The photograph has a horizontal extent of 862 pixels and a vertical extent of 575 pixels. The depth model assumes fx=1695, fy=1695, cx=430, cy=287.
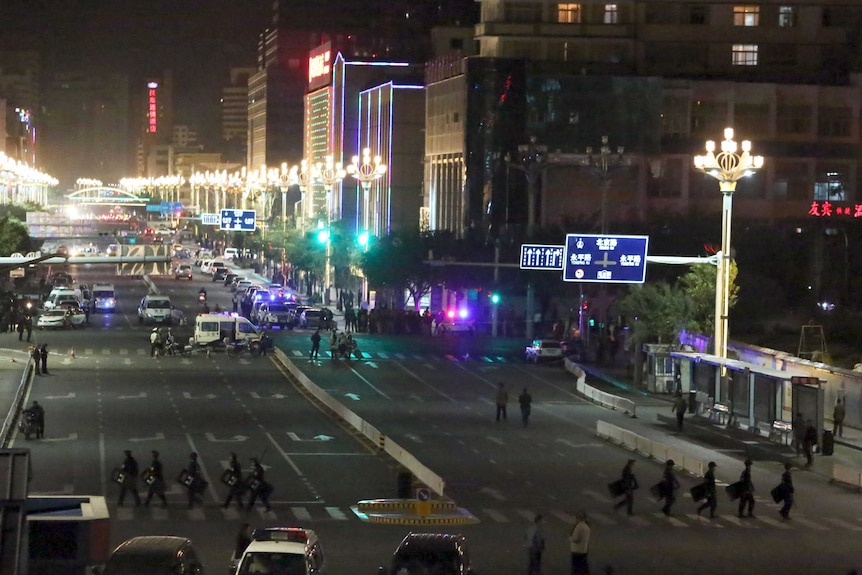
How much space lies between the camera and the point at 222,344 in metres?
71.8

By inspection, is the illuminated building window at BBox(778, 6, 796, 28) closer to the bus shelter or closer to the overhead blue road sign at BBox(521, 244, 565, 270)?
the overhead blue road sign at BBox(521, 244, 565, 270)

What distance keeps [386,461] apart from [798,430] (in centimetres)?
1037

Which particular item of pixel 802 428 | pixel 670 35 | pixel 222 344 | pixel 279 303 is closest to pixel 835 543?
pixel 802 428

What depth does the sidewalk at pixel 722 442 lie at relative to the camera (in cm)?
4166

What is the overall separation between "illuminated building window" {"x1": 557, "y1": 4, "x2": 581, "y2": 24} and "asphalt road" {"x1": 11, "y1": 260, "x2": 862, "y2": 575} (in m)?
57.1

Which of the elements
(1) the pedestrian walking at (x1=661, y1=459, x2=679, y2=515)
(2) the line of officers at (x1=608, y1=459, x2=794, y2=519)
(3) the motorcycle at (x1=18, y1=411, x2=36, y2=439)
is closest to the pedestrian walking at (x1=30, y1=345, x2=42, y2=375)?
(3) the motorcycle at (x1=18, y1=411, x2=36, y2=439)

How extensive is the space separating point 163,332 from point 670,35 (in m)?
65.1

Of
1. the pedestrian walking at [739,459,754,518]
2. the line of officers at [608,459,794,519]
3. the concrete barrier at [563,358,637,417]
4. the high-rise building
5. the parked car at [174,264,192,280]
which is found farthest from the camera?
the parked car at [174,264,192,280]

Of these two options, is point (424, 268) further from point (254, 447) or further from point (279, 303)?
point (254, 447)

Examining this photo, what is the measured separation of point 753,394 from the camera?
46.6m

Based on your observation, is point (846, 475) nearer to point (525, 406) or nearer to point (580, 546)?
point (525, 406)

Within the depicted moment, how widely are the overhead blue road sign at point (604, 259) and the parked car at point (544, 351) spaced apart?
43.4 feet

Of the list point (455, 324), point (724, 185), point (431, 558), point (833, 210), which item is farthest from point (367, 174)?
point (431, 558)

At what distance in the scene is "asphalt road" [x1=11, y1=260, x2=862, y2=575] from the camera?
29219 mm
